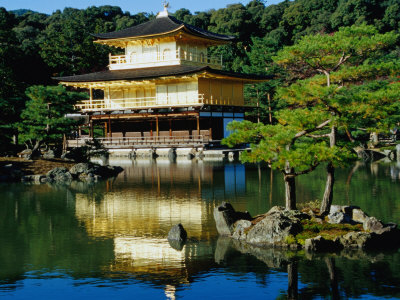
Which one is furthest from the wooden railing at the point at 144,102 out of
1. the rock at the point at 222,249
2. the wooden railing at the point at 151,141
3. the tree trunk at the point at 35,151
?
the rock at the point at 222,249

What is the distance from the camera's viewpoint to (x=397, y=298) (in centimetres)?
870

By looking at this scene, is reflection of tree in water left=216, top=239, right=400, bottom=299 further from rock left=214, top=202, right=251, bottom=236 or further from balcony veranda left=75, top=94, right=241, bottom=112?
balcony veranda left=75, top=94, right=241, bottom=112

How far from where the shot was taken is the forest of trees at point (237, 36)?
4941 centimetres

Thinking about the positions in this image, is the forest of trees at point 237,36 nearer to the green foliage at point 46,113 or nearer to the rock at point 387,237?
the green foliage at point 46,113

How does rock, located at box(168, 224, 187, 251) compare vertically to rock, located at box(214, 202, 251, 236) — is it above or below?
below

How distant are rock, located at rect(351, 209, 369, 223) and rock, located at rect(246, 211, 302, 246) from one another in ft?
6.19

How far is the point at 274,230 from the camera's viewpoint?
1212 centimetres

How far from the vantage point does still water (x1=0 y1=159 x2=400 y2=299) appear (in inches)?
371

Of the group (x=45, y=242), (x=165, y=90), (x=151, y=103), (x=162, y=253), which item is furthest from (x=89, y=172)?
(x=165, y=90)

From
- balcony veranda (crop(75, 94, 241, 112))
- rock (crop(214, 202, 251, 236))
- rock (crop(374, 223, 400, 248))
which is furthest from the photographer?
balcony veranda (crop(75, 94, 241, 112))

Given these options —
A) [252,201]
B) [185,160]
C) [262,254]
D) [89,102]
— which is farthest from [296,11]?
[262,254]

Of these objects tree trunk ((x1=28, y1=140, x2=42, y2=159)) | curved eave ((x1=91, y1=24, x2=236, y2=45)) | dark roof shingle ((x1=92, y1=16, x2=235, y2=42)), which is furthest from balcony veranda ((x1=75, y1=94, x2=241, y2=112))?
tree trunk ((x1=28, y1=140, x2=42, y2=159))

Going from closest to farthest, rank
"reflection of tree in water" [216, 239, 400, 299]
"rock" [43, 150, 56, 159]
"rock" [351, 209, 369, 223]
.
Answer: "reflection of tree in water" [216, 239, 400, 299], "rock" [351, 209, 369, 223], "rock" [43, 150, 56, 159]

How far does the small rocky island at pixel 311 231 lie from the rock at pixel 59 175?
14.1 meters
